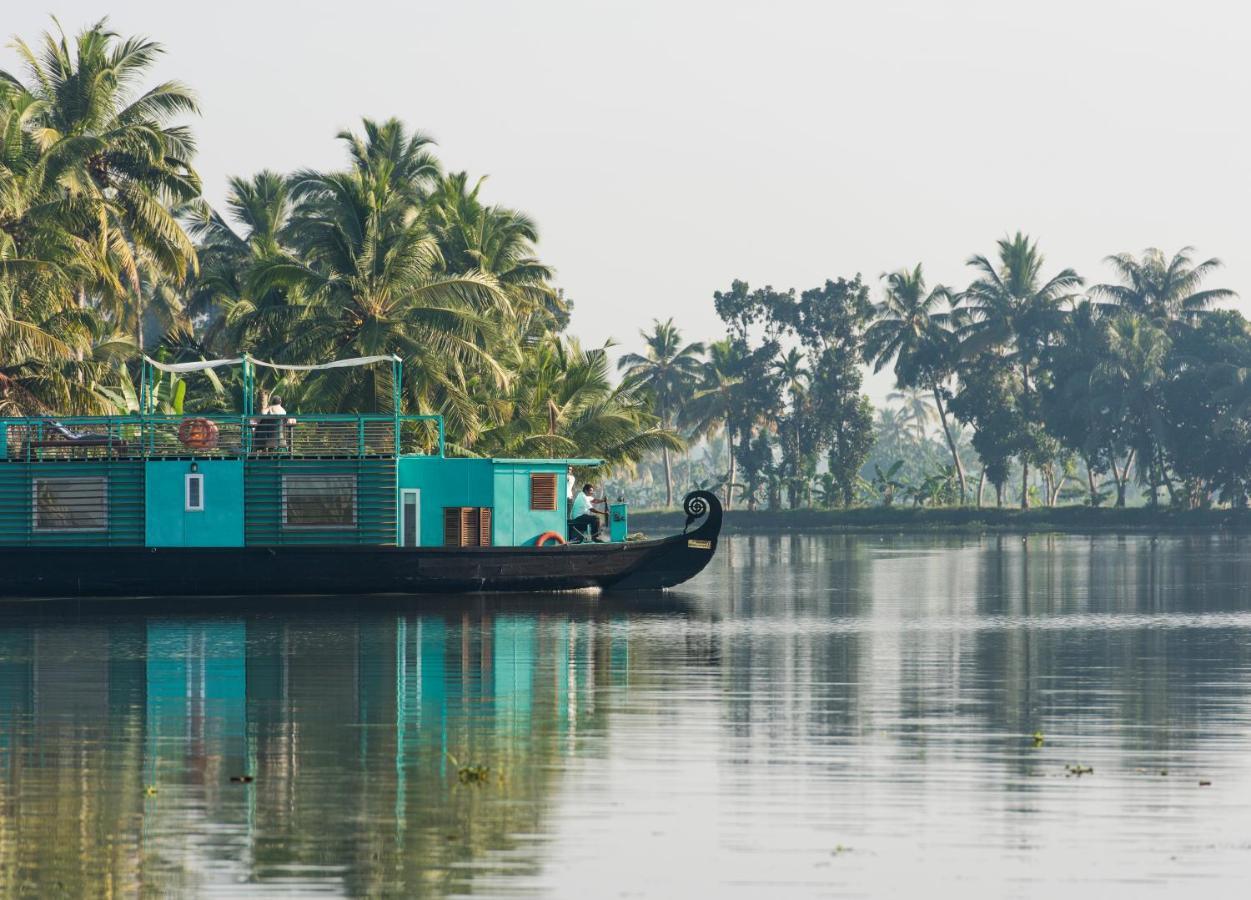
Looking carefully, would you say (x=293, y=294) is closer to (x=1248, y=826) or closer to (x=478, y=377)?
(x=478, y=377)

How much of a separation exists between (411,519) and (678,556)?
603 centimetres

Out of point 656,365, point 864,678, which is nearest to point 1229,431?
point 656,365

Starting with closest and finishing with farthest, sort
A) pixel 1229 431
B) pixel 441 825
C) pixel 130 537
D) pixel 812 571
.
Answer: pixel 441 825 < pixel 130 537 < pixel 812 571 < pixel 1229 431

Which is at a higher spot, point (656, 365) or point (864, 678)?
point (656, 365)

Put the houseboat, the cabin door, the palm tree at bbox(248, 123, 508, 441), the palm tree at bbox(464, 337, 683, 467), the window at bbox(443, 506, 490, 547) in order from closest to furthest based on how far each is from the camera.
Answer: the houseboat < the cabin door < the window at bbox(443, 506, 490, 547) < the palm tree at bbox(248, 123, 508, 441) < the palm tree at bbox(464, 337, 683, 467)

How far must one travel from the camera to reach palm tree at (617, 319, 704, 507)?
10262 centimetres

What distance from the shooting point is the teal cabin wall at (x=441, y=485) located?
1382 inches

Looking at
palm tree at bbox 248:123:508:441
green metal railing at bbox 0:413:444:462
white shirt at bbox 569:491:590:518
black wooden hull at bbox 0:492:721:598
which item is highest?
palm tree at bbox 248:123:508:441

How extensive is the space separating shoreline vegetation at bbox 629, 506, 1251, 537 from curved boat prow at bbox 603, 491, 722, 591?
49.2 meters

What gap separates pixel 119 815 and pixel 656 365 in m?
91.0

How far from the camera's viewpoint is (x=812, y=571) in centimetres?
5094

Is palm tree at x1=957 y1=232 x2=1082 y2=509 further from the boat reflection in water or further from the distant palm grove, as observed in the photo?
the boat reflection in water

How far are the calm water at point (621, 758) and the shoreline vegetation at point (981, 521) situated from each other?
61.6m

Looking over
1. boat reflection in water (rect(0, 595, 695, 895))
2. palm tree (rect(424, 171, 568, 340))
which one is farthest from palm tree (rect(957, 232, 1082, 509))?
boat reflection in water (rect(0, 595, 695, 895))
